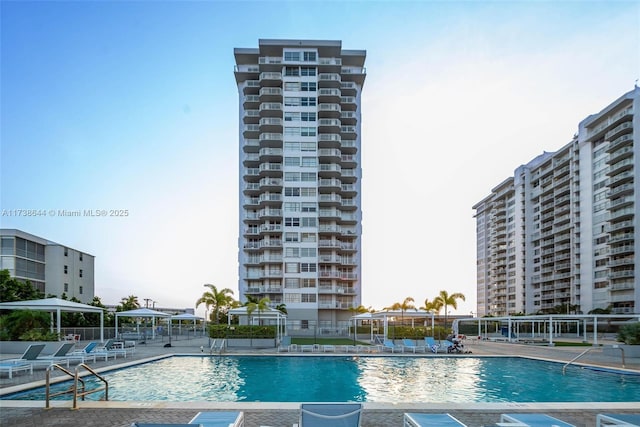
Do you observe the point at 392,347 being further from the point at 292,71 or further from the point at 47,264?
the point at 47,264

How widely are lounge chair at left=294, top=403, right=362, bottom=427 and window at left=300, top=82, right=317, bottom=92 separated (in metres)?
59.1

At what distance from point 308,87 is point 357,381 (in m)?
51.0

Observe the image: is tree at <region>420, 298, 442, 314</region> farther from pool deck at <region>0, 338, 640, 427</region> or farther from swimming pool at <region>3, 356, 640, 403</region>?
pool deck at <region>0, 338, 640, 427</region>

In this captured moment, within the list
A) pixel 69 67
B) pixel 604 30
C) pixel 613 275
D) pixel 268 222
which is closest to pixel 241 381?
pixel 69 67

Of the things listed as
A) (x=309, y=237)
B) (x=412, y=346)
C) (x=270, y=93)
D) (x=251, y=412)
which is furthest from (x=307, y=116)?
(x=251, y=412)

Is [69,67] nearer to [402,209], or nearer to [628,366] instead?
[628,366]

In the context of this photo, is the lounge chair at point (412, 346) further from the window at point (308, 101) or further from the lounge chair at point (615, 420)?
the window at point (308, 101)

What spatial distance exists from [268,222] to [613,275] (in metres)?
49.8

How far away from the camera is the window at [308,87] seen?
207 feet

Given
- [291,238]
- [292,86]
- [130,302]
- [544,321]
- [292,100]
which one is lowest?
[544,321]

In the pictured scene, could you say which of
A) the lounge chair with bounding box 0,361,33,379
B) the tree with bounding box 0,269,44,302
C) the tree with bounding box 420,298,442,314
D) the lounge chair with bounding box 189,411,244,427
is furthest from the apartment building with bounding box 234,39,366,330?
the lounge chair with bounding box 189,411,244,427

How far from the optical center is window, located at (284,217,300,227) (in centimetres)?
6053

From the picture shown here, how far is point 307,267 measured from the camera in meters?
59.7

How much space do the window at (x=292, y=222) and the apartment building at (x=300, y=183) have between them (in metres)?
0.13
